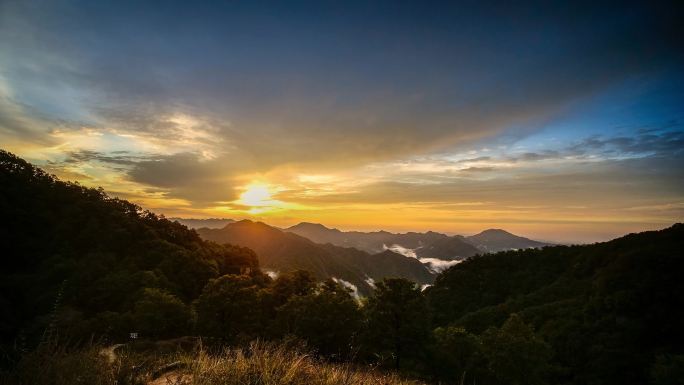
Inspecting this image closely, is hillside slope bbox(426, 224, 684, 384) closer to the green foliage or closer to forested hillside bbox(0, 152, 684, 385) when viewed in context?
forested hillside bbox(0, 152, 684, 385)

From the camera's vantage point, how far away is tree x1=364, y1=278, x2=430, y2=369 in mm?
35812

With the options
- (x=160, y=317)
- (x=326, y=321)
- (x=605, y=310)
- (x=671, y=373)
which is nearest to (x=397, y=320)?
(x=326, y=321)

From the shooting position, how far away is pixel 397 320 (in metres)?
37.4

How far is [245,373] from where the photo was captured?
212 inches

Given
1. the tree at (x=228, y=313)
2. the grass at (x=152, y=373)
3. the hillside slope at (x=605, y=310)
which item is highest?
the grass at (x=152, y=373)

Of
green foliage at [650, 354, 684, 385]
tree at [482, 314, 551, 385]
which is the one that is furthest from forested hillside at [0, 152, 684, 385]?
green foliage at [650, 354, 684, 385]

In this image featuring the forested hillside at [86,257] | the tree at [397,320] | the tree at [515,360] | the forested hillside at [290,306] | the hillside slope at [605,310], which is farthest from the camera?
the hillside slope at [605,310]

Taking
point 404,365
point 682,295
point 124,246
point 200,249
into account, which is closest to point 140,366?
point 404,365

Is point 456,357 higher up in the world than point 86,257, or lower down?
lower down

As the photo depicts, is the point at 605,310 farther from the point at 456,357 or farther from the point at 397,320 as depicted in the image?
the point at 397,320

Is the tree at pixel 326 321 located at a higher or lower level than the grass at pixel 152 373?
lower

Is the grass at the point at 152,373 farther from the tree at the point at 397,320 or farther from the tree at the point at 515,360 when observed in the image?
the tree at the point at 515,360

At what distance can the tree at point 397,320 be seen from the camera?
35812 millimetres

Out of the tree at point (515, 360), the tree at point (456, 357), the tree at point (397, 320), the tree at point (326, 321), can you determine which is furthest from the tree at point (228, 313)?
the tree at point (515, 360)
